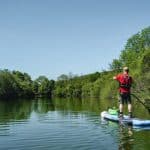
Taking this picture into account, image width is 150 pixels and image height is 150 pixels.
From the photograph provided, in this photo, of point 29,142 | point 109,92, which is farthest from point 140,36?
point 29,142

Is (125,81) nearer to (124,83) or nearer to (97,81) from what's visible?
(124,83)

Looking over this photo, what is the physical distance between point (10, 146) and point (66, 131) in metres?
4.59

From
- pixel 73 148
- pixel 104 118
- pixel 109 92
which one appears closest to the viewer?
pixel 73 148

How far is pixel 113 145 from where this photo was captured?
15.7 m

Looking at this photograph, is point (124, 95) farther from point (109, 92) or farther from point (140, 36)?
point (140, 36)

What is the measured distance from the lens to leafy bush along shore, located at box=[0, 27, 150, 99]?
66562 mm

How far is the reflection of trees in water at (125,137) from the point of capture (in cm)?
1550

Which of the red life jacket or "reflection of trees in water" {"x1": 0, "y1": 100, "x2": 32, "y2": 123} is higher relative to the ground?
the red life jacket

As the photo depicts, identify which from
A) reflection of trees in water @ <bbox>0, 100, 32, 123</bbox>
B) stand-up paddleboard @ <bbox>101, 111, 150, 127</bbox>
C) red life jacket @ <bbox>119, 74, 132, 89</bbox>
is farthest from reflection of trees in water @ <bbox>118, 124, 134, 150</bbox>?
reflection of trees in water @ <bbox>0, 100, 32, 123</bbox>

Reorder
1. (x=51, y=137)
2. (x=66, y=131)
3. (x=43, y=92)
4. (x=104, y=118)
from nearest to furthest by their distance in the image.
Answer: (x=51, y=137) < (x=66, y=131) < (x=104, y=118) < (x=43, y=92)

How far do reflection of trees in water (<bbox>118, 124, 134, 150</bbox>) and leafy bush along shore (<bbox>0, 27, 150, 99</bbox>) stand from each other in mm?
34254

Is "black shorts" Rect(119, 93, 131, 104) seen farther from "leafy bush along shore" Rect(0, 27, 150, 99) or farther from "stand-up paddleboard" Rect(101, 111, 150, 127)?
"leafy bush along shore" Rect(0, 27, 150, 99)

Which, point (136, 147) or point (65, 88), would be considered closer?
point (136, 147)

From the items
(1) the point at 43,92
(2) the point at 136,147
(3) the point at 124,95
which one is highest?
(1) the point at 43,92
